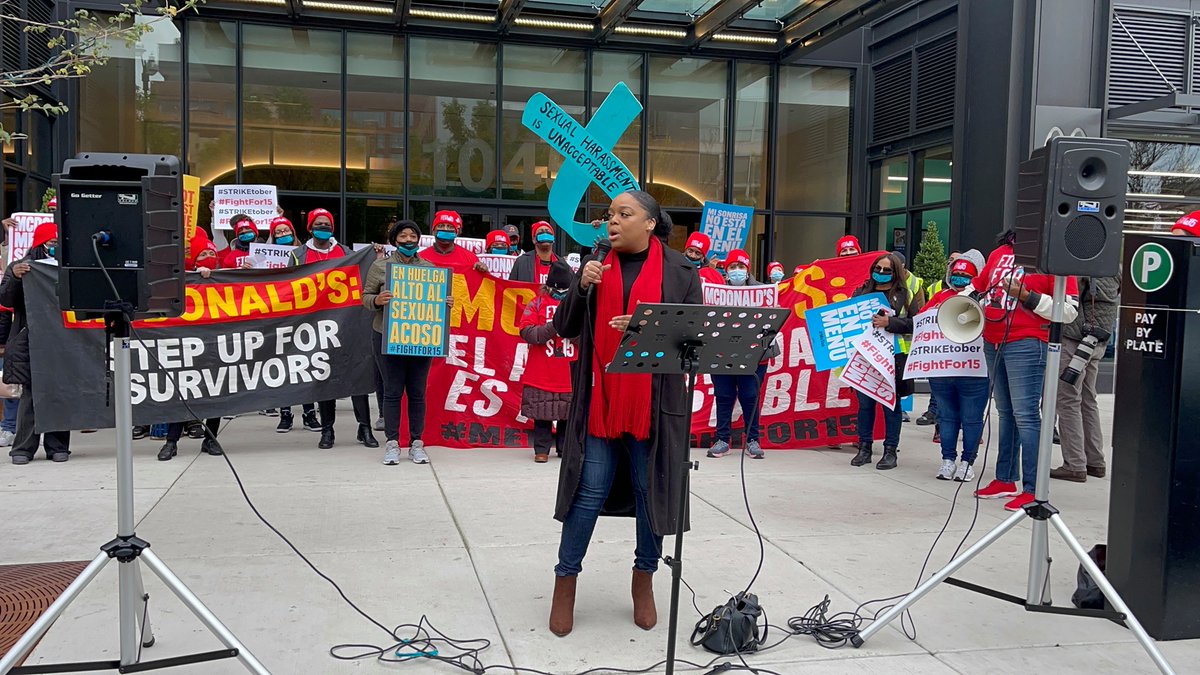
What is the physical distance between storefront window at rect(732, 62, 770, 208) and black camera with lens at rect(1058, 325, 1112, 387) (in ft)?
33.6

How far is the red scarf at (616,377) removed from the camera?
162 inches

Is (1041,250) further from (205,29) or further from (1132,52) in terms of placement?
(205,29)

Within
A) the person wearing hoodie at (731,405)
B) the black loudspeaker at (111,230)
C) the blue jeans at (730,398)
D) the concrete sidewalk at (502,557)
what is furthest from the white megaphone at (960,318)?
the black loudspeaker at (111,230)

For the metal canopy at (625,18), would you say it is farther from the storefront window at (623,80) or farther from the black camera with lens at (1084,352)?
the black camera with lens at (1084,352)

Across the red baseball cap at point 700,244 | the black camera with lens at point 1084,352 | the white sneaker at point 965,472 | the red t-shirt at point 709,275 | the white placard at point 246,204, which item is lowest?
the white sneaker at point 965,472

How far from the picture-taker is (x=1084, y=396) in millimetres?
8156

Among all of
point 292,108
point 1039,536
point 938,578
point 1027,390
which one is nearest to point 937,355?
point 1027,390

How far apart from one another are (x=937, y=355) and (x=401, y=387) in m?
4.61

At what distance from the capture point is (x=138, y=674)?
3.72 meters

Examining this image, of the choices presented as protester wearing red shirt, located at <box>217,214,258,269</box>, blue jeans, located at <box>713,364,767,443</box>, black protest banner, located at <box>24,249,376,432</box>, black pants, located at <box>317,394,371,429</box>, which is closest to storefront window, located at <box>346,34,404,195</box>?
protester wearing red shirt, located at <box>217,214,258,269</box>

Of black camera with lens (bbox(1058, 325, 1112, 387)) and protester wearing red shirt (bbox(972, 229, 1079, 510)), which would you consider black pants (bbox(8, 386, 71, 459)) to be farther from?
black camera with lens (bbox(1058, 325, 1112, 387))

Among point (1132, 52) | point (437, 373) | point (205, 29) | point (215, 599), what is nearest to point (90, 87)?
point (205, 29)

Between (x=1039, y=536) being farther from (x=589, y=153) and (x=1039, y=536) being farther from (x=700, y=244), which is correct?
(x=700, y=244)

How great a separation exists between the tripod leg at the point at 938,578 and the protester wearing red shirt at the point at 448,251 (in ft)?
18.4
